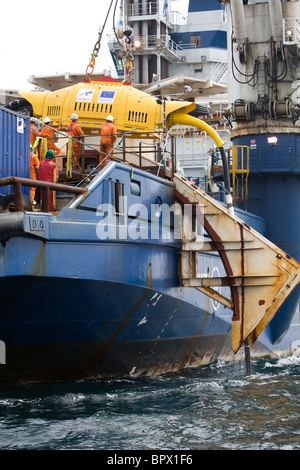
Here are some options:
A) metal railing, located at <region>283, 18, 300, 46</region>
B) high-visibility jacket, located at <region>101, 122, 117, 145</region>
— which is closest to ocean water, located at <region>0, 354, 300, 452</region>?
high-visibility jacket, located at <region>101, 122, 117, 145</region>

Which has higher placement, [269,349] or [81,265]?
[81,265]

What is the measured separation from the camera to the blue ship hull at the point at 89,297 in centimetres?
1005

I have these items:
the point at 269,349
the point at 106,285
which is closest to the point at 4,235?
the point at 106,285

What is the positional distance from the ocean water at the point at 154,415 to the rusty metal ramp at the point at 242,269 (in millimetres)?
1380

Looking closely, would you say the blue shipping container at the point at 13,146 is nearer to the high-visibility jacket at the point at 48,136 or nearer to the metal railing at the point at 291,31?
the high-visibility jacket at the point at 48,136

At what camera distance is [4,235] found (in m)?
9.62

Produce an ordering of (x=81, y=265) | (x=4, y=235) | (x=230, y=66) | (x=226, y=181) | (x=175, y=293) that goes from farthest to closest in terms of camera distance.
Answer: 1. (x=230, y=66)
2. (x=226, y=181)
3. (x=175, y=293)
4. (x=81, y=265)
5. (x=4, y=235)

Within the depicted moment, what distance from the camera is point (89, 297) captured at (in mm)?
10859

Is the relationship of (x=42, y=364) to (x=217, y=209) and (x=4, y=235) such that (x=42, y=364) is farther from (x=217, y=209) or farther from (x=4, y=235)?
(x=217, y=209)

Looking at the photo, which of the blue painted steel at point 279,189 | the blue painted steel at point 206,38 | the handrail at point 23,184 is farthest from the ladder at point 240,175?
the blue painted steel at point 206,38

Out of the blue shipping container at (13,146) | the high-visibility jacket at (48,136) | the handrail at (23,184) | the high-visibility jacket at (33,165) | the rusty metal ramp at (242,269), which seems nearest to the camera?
the handrail at (23,184)

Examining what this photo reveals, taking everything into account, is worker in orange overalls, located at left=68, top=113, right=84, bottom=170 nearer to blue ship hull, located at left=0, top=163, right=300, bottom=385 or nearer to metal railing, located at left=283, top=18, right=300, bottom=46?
blue ship hull, located at left=0, top=163, right=300, bottom=385

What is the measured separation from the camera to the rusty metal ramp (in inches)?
514
